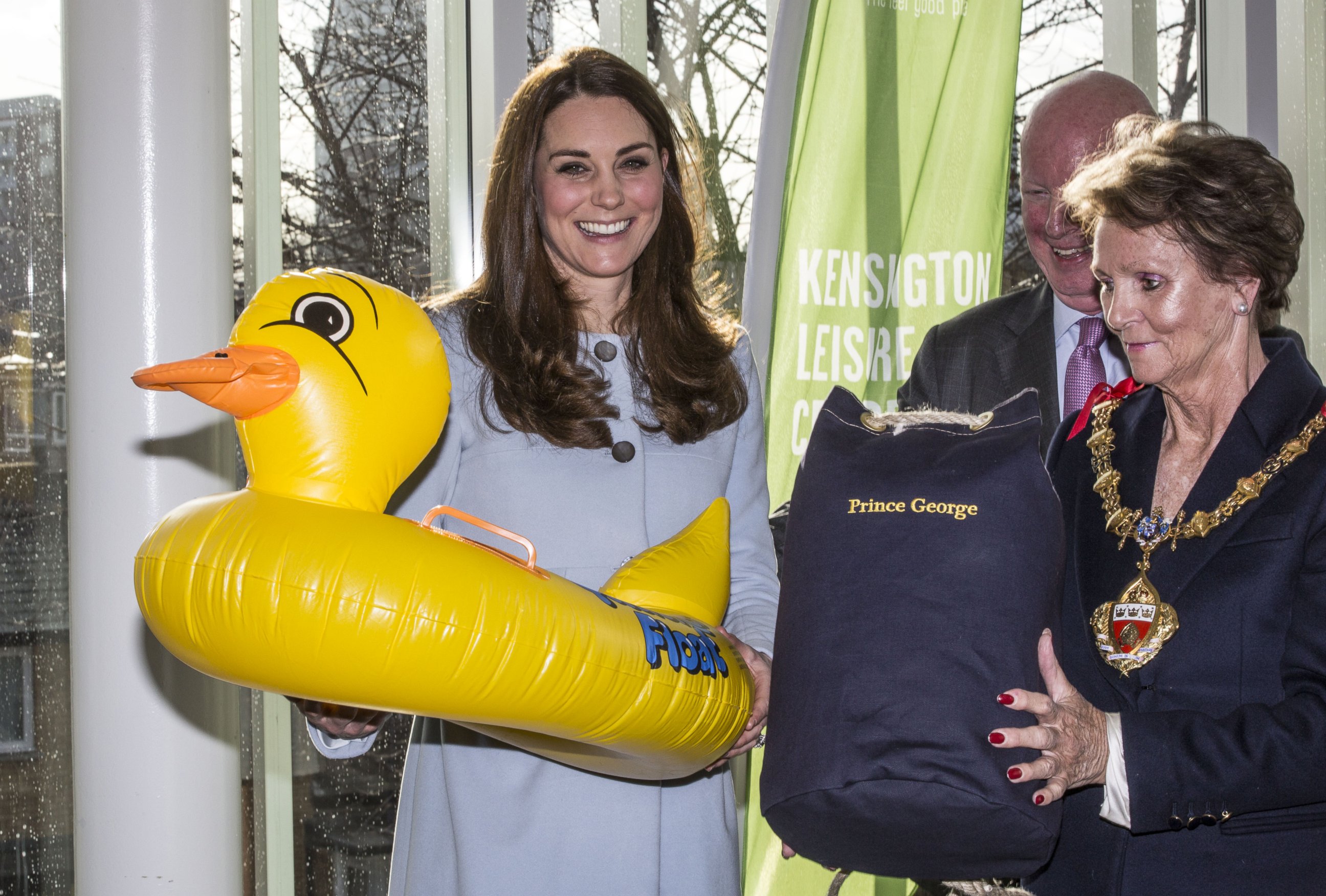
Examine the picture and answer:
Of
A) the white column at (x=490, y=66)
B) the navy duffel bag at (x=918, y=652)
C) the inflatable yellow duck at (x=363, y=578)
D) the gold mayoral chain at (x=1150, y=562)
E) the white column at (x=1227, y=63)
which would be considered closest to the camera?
the inflatable yellow duck at (x=363, y=578)

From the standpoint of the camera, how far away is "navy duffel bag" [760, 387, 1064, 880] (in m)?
1.22

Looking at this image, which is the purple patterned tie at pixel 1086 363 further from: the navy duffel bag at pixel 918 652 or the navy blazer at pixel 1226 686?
the navy duffel bag at pixel 918 652

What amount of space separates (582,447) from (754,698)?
40 centimetres

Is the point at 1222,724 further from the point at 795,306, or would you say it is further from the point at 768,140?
the point at 768,140

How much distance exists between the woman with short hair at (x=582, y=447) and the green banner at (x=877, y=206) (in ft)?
3.31

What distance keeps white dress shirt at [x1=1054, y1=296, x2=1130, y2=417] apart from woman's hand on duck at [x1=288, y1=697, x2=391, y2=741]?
4.71 ft

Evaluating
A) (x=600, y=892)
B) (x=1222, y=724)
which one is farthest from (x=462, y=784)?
(x=1222, y=724)

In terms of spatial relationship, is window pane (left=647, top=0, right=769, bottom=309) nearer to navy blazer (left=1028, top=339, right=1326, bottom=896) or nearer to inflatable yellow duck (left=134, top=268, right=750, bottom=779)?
navy blazer (left=1028, top=339, right=1326, bottom=896)

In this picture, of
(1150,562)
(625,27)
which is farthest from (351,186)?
(1150,562)

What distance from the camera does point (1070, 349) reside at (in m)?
2.31

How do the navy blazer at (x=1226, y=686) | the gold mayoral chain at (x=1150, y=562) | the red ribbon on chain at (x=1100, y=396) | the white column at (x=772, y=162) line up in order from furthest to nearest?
the white column at (x=772, y=162), the red ribbon on chain at (x=1100, y=396), the gold mayoral chain at (x=1150, y=562), the navy blazer at (x=1226, y=686)

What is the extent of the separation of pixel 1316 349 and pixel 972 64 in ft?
5.66

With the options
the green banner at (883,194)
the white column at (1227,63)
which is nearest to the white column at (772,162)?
the green banner at (883,194)

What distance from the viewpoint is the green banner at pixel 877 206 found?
2.75 m
